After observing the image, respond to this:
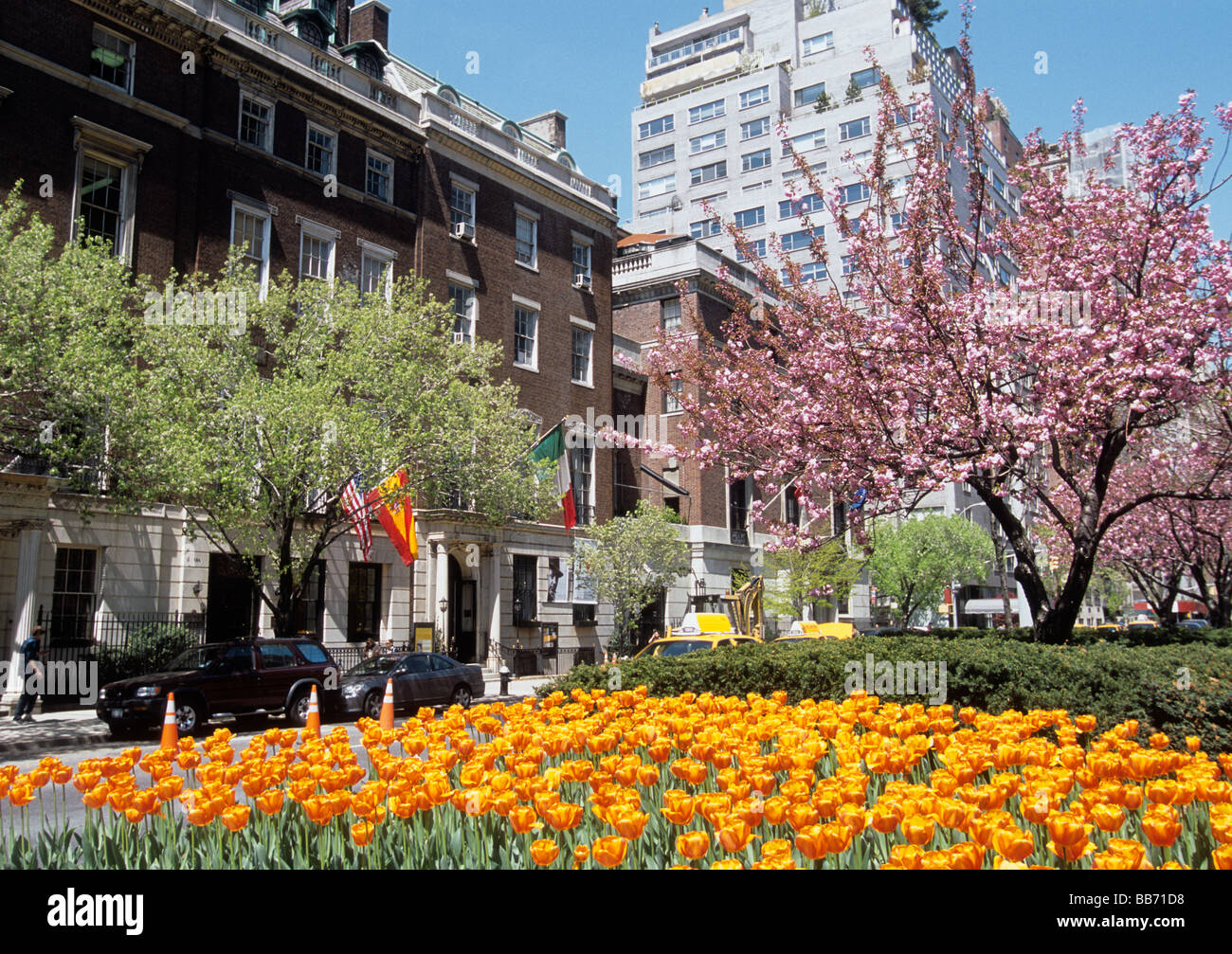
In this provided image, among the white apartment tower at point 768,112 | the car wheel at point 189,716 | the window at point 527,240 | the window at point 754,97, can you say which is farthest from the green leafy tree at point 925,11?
the car wheel at point 189,716

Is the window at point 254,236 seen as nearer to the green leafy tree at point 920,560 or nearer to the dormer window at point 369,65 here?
the dormer window at point 369,65

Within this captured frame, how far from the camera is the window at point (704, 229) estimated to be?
78.4 metres

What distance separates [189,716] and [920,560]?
4923 cm

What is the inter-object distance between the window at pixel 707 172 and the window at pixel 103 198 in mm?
61835

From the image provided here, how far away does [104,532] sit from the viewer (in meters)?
23.9

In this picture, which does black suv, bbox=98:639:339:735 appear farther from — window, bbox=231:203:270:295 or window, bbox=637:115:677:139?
window, bbox=637:115:677:139

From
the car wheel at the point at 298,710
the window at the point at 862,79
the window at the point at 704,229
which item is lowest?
the car wheel at the point at 298,710

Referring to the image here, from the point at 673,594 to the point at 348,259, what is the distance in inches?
811

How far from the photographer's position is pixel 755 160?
78.8 meters

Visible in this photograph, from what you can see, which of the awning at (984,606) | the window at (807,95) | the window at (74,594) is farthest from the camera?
the window at (807,95)

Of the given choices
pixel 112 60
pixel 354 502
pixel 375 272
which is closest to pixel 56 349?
pixel 354 502
